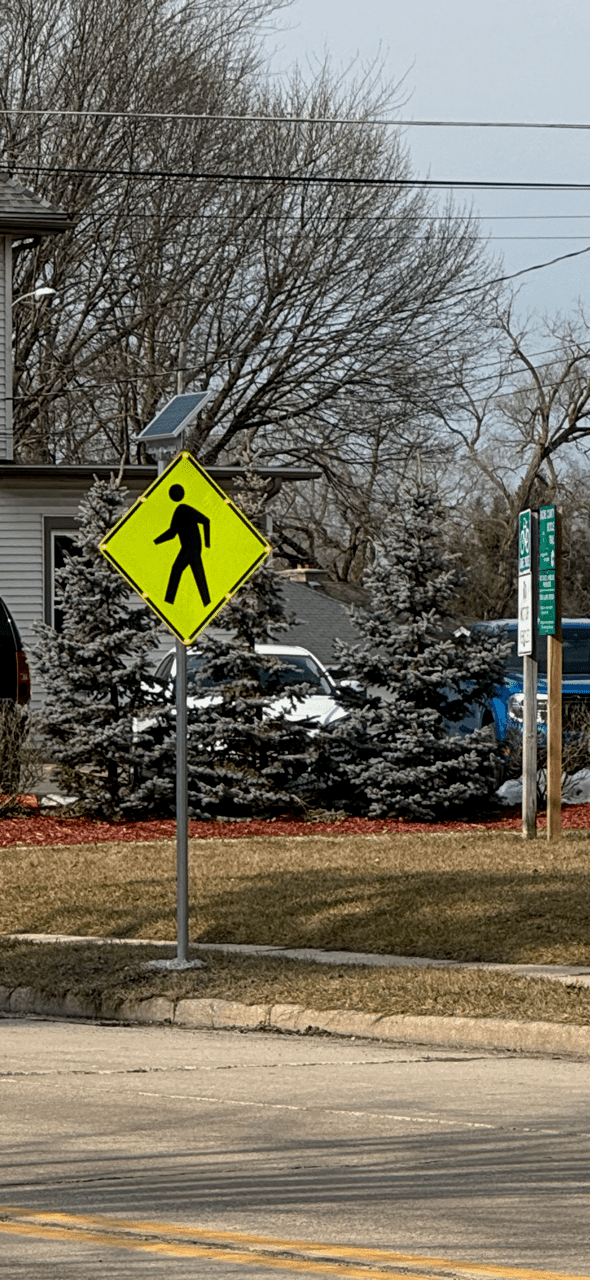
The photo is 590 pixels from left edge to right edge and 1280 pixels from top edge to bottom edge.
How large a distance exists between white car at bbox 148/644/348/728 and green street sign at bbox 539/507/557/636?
3.46m

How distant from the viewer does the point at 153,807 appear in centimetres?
1900

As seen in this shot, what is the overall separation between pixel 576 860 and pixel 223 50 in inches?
1156

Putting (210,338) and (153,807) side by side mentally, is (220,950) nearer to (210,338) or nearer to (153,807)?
(153,807)

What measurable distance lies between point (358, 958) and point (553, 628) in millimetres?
6176

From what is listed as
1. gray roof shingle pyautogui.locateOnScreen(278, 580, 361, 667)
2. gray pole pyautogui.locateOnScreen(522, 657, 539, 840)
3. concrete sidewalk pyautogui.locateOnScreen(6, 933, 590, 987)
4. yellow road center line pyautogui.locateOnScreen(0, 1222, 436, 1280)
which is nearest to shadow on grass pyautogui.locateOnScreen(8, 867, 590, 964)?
concrete sidewalk pyautogui.locateOnScreen(6, 933, 590, 987)

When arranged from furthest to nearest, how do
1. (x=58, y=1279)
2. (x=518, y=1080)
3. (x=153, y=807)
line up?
1. (x=153, y=807)
2. (x=518, y=1080)
3. (x=58, y=1279)

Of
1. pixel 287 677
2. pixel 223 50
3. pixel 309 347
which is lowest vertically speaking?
pixel 287 677

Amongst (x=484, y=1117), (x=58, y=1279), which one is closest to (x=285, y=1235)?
(x=58, y=1279)

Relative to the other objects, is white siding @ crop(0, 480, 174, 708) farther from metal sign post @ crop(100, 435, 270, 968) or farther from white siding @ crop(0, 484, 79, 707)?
metal sign post @ crop(100, 435, 270, 968)

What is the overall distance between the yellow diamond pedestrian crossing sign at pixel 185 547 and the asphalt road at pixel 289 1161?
2769 mm

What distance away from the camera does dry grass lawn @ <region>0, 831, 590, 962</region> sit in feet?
38.5

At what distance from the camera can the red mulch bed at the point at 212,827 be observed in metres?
17.6

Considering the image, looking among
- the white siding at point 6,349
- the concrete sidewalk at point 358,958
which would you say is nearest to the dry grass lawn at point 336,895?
the concrete sidewalk at point 358,958

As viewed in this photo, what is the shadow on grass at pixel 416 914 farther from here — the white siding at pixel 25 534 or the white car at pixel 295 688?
the white siding at pixel 25 534
